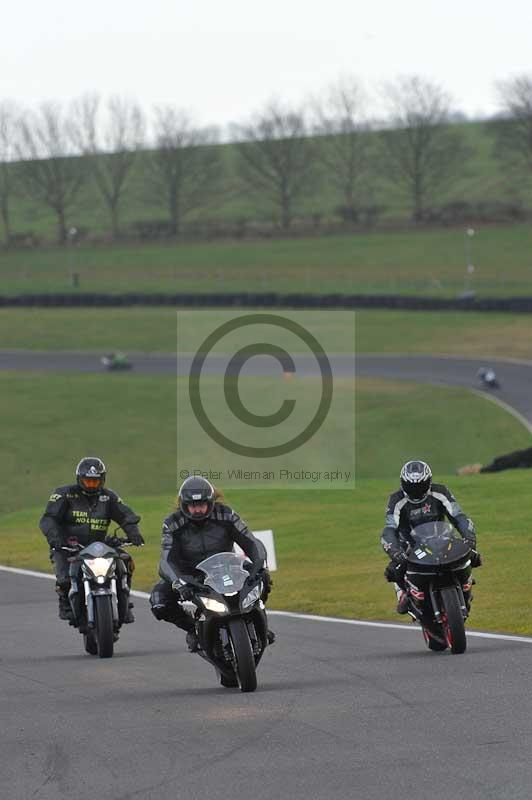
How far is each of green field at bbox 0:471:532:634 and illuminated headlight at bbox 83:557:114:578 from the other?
374cm

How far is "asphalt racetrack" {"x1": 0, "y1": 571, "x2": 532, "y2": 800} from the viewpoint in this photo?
734 centimetres

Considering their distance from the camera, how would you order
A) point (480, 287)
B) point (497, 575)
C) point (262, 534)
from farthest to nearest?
point (480, 287), point (262, 534), point (497, 575)

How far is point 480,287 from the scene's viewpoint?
81.4m

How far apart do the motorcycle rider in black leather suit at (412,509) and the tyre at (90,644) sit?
2.91 meters

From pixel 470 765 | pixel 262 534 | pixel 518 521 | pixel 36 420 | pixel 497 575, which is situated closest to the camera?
pixel 470 765

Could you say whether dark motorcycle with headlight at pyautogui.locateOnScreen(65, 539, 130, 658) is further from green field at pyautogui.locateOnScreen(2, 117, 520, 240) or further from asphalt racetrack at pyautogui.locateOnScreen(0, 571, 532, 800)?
green field at pyautogui.locateOnScreen(2, 117, 520, 240)

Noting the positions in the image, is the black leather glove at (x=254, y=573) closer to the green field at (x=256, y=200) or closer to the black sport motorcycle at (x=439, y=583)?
the black sport motorcycle at (x=439, y=583)

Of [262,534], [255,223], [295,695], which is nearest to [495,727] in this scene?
[295,695]

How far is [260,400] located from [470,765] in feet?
126

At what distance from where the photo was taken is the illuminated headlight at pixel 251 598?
1025 cm

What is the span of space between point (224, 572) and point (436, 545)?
2.17 metres

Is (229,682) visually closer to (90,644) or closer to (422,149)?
(90,644)

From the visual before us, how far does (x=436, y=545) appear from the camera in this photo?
1166 cm

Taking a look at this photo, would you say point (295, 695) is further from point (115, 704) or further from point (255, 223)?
point (255, 223)
